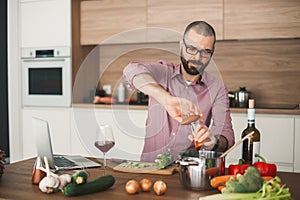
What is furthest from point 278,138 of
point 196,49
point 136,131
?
point 196,49

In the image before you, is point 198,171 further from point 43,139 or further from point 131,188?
point 43,139

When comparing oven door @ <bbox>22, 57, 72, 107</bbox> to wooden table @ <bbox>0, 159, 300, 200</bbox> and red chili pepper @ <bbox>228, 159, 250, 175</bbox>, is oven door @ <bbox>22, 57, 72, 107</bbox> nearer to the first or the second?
wooden table @ <bbox>0, 159, 300, 200</bbox>

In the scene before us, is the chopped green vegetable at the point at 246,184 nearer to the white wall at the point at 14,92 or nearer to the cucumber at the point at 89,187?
the cucumber at the point at 89,187

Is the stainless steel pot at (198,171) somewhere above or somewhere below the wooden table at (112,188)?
above

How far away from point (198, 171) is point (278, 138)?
2.16 metres

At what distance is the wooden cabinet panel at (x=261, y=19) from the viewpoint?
387 centimetres

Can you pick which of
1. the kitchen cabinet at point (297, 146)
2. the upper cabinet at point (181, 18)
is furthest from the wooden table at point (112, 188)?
the upper cabinet at point (181, 18)

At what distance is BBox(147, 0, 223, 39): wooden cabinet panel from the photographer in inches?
159

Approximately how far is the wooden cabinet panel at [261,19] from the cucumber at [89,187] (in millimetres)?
2535

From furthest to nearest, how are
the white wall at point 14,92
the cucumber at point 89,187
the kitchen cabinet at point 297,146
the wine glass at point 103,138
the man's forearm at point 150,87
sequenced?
the white wall at point 14,92
the kitchen cabinet at point 297,146
the man's forearm at point 150,87
the wine glass at point 103,138
the cucumber at point 89,187

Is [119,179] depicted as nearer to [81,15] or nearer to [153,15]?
[153,15]

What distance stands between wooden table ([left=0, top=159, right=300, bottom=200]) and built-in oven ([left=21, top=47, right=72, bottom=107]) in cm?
235

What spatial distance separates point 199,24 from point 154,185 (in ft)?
2.99

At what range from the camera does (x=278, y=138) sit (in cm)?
374
